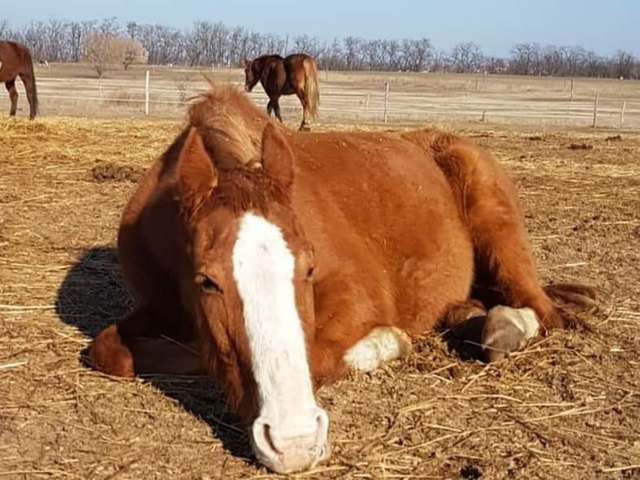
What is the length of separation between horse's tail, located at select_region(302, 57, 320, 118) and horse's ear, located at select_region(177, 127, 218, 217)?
20770 millimetres

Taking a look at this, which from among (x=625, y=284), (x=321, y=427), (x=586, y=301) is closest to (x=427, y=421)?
(x=321, y=427)

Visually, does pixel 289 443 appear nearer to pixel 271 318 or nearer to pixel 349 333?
pixel 271 318

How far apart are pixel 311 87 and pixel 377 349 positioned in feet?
68.2

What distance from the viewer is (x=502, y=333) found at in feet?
14.3

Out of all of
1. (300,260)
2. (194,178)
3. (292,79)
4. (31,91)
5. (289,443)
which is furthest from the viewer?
(292,79)

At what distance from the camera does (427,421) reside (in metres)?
3.59

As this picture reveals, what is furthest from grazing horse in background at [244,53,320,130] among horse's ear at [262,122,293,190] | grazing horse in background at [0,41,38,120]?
horse's ear at [262,122,293,190]

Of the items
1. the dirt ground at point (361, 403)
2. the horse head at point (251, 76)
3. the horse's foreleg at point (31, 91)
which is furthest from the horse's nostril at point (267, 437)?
the horse head at point (251, 76)

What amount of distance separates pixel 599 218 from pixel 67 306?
526cm

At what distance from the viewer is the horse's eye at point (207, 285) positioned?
9.96 feet

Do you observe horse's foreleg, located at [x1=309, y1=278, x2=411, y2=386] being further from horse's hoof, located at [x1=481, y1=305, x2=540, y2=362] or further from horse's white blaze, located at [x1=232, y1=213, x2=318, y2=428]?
horse's white blaze, located at [x1=232, y1=213, x2=318, y2=428]

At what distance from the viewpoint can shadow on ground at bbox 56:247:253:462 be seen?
134 inches

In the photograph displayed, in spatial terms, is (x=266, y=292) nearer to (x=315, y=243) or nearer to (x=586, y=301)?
(x=315, y=243)

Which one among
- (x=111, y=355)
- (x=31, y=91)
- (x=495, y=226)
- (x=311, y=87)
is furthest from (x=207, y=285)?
(x=311, y=87)
